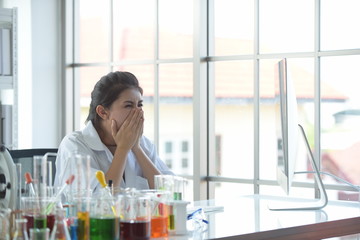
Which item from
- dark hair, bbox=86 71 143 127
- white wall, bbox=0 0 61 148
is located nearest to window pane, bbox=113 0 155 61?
white wall, bbox=0 0 61 148

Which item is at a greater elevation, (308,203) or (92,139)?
(92,139)

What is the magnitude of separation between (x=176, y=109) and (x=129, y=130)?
172cm

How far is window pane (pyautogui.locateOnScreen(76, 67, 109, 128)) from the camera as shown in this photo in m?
5.24

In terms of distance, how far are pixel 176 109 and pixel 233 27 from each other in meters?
0.72

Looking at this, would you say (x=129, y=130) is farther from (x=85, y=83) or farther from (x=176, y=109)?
(x=85, y=83)

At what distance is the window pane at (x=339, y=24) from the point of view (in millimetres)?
3818

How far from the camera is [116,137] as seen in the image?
3027mm

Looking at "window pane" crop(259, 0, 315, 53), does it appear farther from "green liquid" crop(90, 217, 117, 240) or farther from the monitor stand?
"green liquid" crop(90, 217, 117, 240)

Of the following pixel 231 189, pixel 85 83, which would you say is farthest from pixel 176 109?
pixel 85 83

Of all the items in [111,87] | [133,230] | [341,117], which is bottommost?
[133,230]

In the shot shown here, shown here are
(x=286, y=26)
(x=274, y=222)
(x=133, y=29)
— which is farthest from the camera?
(x=133, y=29)

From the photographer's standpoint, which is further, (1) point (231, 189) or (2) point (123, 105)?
(1) point (231, 189)

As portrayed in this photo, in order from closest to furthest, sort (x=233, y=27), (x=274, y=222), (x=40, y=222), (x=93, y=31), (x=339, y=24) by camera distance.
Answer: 1. (x=40, y=222)
2. (x=274, y=222)
3. (x=339, y=24)
4. (x=233, y=27)
5. (x=93, y=31)

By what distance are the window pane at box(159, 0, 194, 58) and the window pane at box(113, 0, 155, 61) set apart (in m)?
0.11
